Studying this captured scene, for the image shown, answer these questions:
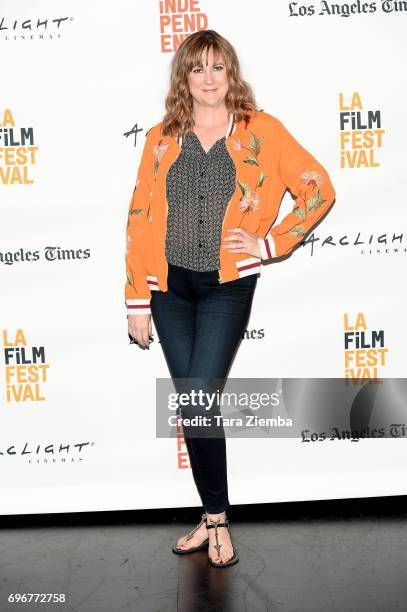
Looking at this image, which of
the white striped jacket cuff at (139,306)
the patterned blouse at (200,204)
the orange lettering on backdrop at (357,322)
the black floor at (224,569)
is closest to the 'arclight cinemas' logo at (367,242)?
the orange lettering on backdrop at (357,322)

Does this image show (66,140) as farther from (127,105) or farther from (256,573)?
(256,573)

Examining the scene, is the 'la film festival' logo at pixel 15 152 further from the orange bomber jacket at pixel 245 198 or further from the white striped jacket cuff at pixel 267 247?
the white striped jacket cuff at pixel 267 247

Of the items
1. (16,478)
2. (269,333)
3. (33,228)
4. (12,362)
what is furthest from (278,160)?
(16,478)

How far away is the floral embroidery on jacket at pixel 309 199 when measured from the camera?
286cm

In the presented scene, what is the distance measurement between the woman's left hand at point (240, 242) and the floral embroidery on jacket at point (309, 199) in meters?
0.19

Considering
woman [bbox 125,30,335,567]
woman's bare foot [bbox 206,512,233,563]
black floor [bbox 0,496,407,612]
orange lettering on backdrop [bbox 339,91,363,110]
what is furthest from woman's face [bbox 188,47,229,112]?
black floor [bbox 0,496,407,612]

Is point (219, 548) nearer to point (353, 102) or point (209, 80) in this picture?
point (209, 80)

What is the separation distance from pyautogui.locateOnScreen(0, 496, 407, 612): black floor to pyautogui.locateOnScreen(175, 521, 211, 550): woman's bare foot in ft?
0.14

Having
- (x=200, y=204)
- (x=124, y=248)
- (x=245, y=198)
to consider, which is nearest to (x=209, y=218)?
(x=200, y=204)

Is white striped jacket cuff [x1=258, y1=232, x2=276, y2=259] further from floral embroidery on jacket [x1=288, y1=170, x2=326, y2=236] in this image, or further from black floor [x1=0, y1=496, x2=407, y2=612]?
black floor [x1=0, y1=496, x2=407, y2=612]

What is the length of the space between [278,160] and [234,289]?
1.74 feet

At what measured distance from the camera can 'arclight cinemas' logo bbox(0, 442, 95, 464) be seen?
332 cm

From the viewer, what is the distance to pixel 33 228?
10.4 ft

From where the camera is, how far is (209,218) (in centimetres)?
271
